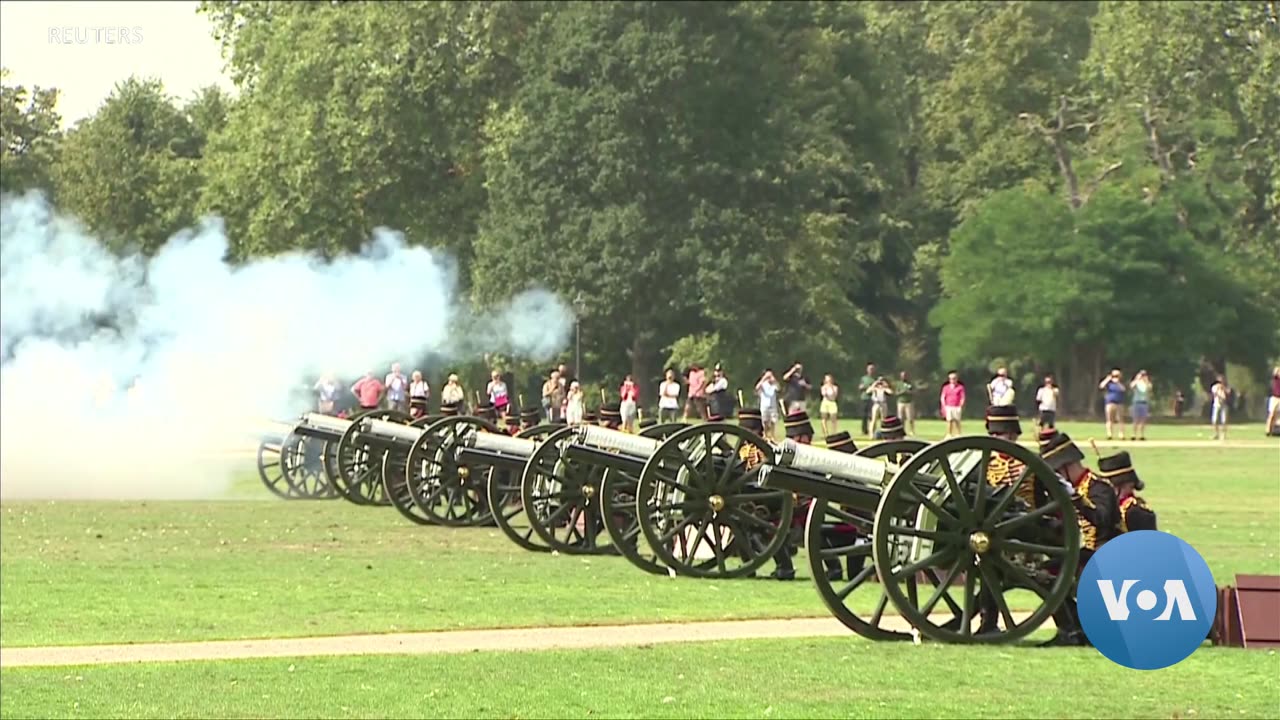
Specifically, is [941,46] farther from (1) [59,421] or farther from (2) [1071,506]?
(2) [1071,506]

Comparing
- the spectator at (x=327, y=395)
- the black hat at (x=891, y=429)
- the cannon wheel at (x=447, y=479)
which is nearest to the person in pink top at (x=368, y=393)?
the spectator at (x=327, y=395)

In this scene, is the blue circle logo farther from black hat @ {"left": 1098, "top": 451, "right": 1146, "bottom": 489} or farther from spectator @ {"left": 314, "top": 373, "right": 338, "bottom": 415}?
spectator @ {"left": 314, "top": 373, "right": 338, "bottom": 415}

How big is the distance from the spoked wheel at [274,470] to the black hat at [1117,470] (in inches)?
790

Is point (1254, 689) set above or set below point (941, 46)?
below

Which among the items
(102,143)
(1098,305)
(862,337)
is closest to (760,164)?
(862,337)

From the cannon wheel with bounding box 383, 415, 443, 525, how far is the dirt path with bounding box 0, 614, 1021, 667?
9864mm

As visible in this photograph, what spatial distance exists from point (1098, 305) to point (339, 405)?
A: 86.9 feet

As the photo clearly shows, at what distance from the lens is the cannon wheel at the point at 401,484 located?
2592cm

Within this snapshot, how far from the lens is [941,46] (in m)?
78.2

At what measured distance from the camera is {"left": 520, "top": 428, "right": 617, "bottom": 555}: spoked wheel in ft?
70.5

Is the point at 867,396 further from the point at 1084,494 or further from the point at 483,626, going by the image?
the point at 1084,494

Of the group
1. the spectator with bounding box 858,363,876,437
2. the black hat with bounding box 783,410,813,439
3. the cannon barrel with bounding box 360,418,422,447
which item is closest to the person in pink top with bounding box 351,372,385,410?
the cannon barrel with bounding box 360,418,422,447

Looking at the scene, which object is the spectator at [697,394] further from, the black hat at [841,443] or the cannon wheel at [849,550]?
the cannon wheel at [849,550]

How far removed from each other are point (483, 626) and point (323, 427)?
43.5 ft
